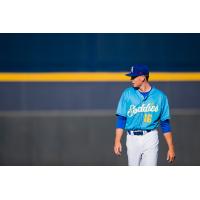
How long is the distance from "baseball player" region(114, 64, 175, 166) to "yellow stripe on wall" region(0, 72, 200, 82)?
1.30 feet

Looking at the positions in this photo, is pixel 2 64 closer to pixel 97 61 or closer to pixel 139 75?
pixel 97 61

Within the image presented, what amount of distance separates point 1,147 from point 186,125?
2.76 metres

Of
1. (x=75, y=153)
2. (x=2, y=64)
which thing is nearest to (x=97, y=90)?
(x=75, y=153)

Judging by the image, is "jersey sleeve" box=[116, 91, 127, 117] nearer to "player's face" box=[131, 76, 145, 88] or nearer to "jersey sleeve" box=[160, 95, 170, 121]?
"player's face" box=[131, 76, 145, 88]

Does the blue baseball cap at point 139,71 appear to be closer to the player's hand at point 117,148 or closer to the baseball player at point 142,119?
the baseball player at point 142,119

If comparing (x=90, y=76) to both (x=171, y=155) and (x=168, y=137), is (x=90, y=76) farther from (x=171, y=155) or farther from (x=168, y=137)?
(x=171, y=155)

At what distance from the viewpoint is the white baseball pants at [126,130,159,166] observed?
7.13 meters

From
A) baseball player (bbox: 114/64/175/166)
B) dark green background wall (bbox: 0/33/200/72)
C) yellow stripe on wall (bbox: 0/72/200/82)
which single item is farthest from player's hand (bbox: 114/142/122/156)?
dark green background wall (bbox: 0/33/200/72)

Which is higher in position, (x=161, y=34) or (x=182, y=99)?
(x=161, y=34)

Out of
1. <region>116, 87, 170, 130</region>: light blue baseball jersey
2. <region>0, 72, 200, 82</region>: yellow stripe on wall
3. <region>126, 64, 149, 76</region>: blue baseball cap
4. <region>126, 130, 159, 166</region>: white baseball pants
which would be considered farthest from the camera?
<region>0, 72, 200, 82</region>: yellow stripe on wall

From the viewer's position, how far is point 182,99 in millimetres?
7914

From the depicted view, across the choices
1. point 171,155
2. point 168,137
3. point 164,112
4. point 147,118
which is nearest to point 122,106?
point 147,118

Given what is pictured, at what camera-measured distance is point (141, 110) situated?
290 inches

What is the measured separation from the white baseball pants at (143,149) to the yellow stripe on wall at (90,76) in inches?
41.4
